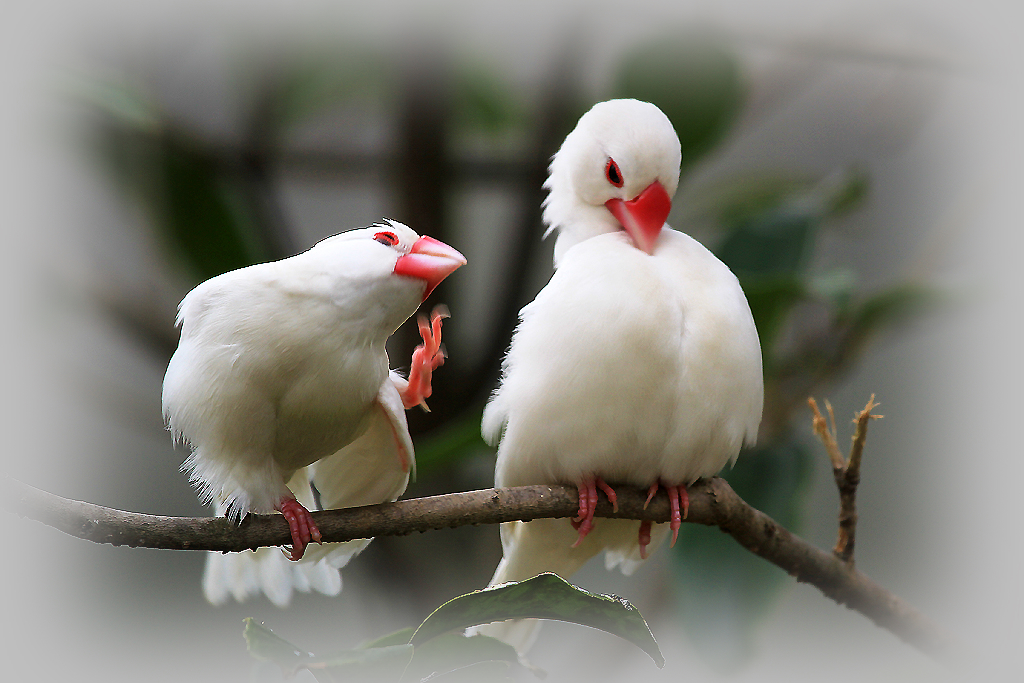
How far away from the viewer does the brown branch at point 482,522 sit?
0.98 m

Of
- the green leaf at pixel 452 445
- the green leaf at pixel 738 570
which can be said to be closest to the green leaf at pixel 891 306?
the green leaf at pixel 738 570

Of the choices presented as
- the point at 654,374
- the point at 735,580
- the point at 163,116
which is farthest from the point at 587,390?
the point at 163,116

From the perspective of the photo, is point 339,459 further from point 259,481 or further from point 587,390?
point 587,390

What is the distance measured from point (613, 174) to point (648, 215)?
0.10m

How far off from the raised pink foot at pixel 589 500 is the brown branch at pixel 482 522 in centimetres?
1

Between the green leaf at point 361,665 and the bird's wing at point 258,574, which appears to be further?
the bird's wing at point 258,574

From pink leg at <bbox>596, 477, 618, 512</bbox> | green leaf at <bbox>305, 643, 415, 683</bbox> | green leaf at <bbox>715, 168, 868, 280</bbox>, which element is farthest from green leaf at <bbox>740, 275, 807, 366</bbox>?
green leaf at <bbox>305, 643, 415, 683</bbox>

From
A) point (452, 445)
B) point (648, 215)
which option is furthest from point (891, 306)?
point (452, 445)

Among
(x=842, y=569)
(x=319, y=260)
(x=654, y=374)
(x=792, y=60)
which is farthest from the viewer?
(x=792, y=60)

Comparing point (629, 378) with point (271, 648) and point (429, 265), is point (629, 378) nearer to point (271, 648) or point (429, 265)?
point (429, 265)

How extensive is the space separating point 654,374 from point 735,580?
2.42 feet

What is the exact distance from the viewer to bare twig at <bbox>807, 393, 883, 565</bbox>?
1.26 metres

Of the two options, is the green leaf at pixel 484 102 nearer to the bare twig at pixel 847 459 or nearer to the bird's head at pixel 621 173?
the bird's head at pixel 621 173

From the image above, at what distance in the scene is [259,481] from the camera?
1.15 metres
